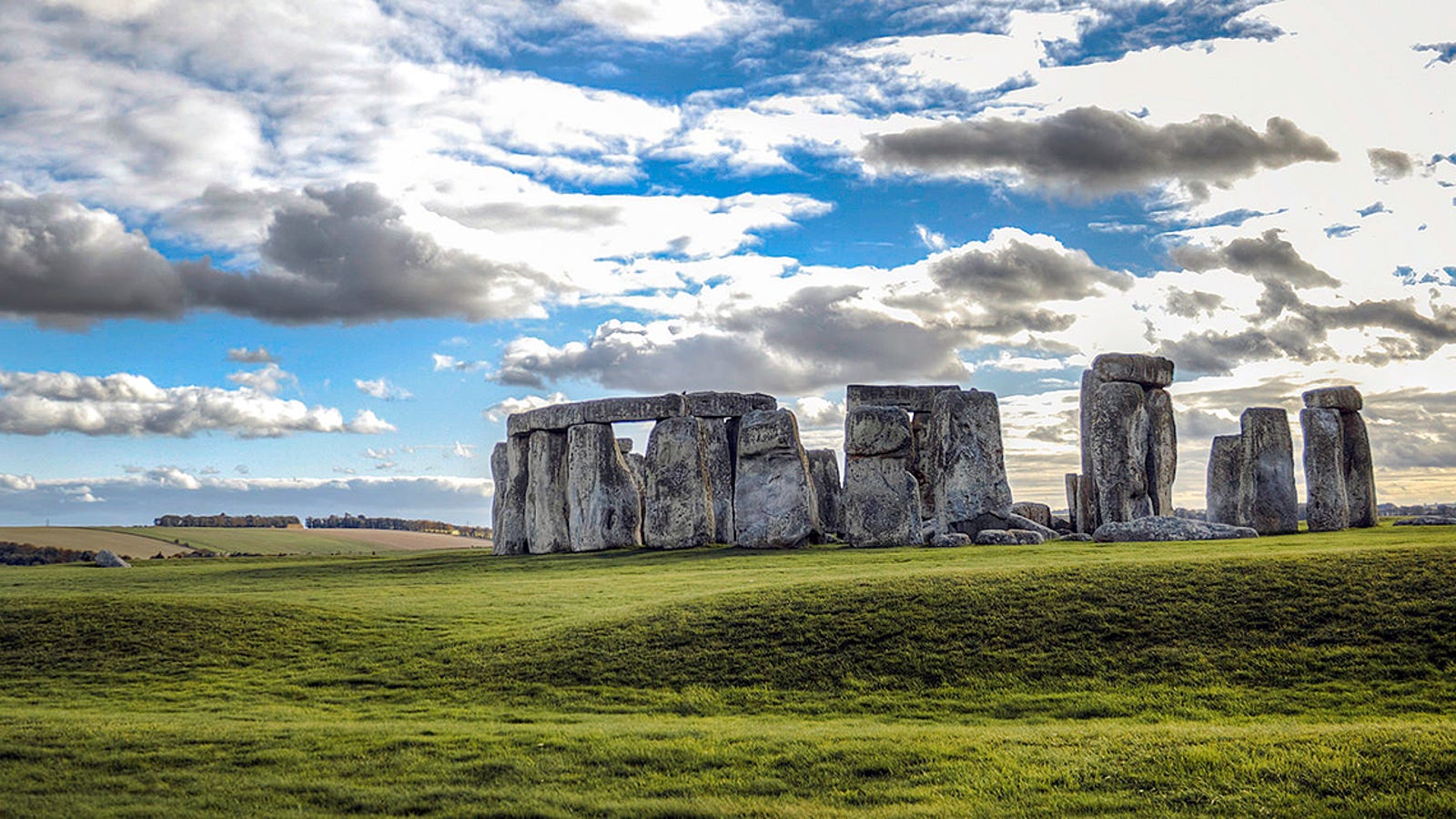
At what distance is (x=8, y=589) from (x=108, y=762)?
16.9 m

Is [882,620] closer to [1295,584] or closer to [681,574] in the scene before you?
[1295,584]

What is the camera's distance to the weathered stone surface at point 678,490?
31062mm

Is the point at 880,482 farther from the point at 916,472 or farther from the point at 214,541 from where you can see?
the point at 214,541

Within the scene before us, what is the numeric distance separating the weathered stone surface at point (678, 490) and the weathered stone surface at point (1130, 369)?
35.5 ft

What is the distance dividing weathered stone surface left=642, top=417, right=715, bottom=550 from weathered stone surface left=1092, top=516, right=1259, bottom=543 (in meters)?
10.2

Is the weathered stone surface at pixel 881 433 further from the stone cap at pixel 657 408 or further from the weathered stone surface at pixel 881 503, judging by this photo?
the stone cap at pixel 657 408

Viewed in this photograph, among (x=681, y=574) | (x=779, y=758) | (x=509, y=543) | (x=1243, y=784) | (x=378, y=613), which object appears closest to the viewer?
(x=1243, y=784)

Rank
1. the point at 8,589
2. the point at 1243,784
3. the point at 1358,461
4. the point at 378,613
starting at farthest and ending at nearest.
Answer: the point at 1358,461, the point at 8,589, the point at 378,613, the point at 1243,784

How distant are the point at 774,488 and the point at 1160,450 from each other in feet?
34.5

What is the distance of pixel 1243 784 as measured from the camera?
9492mm

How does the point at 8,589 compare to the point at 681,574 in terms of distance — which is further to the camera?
the point at 8,589

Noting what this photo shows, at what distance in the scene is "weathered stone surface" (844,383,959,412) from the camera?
33844mm

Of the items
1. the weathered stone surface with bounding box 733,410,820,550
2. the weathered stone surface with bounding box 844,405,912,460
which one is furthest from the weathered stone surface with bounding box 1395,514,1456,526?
the weathered stone surface with bounding box 733,410,820,550

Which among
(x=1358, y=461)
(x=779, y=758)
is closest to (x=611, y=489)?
(x=1358, y=461)
